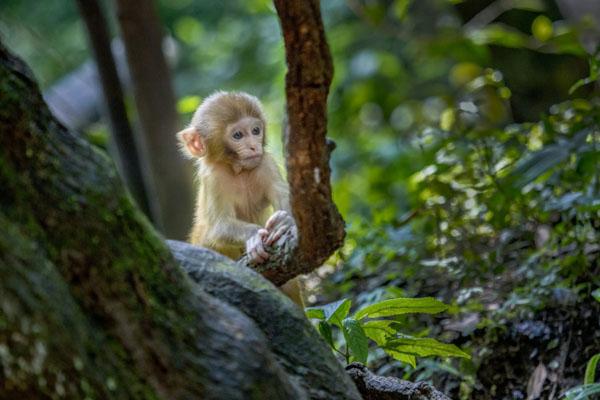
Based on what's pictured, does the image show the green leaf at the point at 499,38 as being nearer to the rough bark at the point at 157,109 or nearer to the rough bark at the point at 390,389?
the rough bark at the point at 157,109

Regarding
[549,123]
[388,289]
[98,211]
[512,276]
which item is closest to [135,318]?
[98,211]

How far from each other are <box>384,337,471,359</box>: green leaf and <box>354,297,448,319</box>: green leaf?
4.9 inches

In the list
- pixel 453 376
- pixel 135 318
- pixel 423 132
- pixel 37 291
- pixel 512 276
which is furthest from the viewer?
pixel 423 132

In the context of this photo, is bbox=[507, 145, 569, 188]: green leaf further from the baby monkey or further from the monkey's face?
the monkey's face

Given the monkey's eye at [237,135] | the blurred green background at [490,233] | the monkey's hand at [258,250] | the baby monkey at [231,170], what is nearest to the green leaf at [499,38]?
the blurred green background at [490,233]

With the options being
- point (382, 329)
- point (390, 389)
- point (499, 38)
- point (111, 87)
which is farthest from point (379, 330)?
point (499, 38)

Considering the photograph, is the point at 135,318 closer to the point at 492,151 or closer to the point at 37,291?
the point at 37,291

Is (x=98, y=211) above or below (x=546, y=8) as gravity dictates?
below

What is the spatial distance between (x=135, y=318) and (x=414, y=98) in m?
9.67

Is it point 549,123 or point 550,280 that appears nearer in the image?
point 550,280

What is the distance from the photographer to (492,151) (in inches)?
209

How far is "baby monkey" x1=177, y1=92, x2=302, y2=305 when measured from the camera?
202 inches

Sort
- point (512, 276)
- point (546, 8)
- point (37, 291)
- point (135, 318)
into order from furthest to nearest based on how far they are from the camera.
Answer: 1. point (546, 8)
2. point (512, 276)
3. point (135, 318)
4. point (37, 291)

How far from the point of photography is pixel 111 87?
274 inches
